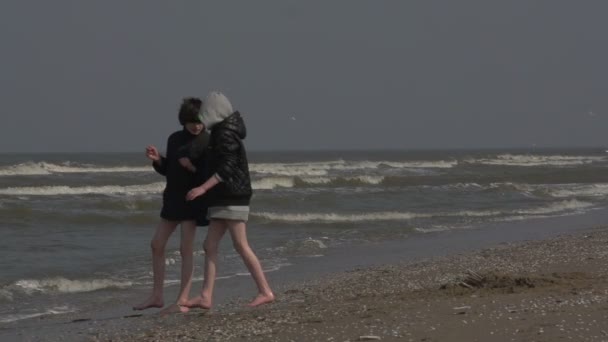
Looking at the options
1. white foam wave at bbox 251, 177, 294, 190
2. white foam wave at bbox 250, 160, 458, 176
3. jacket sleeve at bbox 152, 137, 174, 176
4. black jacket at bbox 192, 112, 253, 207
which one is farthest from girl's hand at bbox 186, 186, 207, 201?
white foam wave at bbox 250, 160, 458, 176

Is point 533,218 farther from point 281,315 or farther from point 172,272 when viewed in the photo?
point 281,315

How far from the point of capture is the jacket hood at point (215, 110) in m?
6.41

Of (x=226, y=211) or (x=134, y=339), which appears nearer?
(x=134, y=339)

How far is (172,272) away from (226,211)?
4.06 m

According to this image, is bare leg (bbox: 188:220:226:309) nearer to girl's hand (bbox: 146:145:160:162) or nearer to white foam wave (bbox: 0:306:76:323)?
girl's hand (bbox: 146:145:160:162)

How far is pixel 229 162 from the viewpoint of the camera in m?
6.38

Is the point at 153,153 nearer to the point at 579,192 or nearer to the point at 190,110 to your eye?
the point at 190,110

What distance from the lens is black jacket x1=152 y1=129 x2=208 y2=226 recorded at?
6.71 metres

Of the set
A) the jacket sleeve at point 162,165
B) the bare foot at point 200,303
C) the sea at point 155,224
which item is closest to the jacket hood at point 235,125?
the jacket sleeve at point 162,165

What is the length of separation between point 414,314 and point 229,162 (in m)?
1.65

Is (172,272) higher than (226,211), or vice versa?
(226,211)

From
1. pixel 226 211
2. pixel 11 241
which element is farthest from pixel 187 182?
pixel 11 241

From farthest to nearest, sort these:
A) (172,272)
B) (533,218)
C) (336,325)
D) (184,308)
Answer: (533,218)
(172,272)
(184,308)
(336,325)

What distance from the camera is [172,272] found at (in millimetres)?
10320
